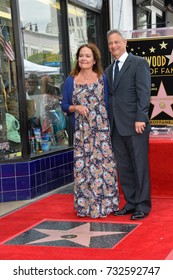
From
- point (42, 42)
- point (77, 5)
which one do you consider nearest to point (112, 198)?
point (42, 42)

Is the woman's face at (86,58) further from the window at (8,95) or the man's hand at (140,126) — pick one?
the window at (8,95)

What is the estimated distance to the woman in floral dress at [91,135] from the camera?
456 centimetres

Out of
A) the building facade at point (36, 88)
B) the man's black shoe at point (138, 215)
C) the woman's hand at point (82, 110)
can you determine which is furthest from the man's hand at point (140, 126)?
the building facade at point (36, 88)

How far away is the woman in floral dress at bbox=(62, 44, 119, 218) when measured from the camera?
4562mm

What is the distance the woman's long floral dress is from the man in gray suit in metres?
0.11

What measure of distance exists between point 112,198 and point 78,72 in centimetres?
127

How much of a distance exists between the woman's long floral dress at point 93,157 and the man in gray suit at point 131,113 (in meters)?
0.11

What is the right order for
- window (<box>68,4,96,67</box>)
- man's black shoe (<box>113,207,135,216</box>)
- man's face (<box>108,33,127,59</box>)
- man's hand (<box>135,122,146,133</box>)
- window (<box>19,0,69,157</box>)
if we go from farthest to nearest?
1. window (<box>68,4,96,67</box>)
2. window (<box>19,0,69,157</box>)
3. man's black shoe (<box>113,207,135,216</box>)
4. man's face (<box>108,33,127,59</box>)
5. man's hand (<box>135,122,146,133</box>)

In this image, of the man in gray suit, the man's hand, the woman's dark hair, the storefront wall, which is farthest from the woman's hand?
the storefront wall

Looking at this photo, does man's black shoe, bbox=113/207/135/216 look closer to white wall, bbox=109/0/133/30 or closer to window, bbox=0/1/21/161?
window, bbox=0/1/21/161

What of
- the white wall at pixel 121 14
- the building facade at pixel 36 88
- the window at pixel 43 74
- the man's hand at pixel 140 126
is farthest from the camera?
the white wall at pixel 121 14

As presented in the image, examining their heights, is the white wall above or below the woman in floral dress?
above

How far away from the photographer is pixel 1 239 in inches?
163
